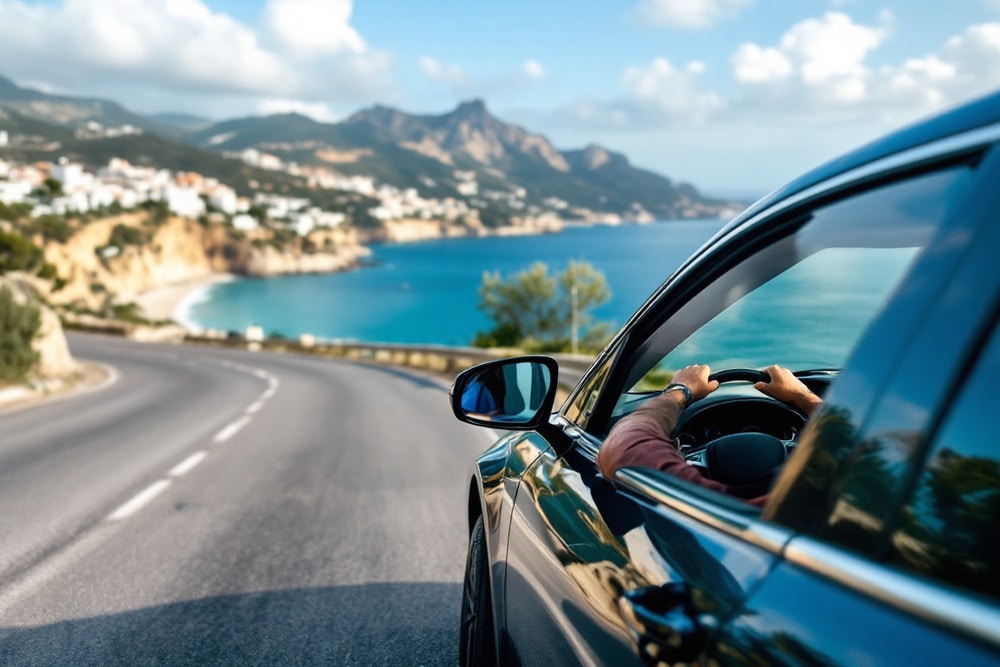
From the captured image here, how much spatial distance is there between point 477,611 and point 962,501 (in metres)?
2.03

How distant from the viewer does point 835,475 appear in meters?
1.16

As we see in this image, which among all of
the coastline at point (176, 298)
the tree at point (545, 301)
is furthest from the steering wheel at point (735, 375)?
the coastline at point (176, 298)

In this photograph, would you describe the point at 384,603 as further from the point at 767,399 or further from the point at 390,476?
the point at 390,476

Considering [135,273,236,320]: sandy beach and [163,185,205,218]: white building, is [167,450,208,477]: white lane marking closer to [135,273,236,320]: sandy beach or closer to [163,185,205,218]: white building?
[135,273,236,320]: sandy beach

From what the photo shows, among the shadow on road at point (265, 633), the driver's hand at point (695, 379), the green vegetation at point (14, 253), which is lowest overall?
the green vegetation at point (14, 253)

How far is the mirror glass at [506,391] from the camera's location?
2.80 meters

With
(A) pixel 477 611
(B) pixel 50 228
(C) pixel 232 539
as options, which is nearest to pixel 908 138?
(A) pixel 477 611

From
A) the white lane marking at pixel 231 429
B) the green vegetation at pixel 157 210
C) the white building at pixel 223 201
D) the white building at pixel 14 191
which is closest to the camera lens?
the white lane marking at pixel 231 429

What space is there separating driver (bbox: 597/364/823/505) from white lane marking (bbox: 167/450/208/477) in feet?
22.6

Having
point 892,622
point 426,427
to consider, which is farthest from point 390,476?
point 892,622

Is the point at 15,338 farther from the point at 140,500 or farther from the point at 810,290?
the point at 810,290

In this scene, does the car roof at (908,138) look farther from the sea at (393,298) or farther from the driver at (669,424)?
the sea at (393,298)

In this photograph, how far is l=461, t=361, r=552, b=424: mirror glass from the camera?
2801 millimetres

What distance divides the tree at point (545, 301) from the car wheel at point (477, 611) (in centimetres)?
5945
